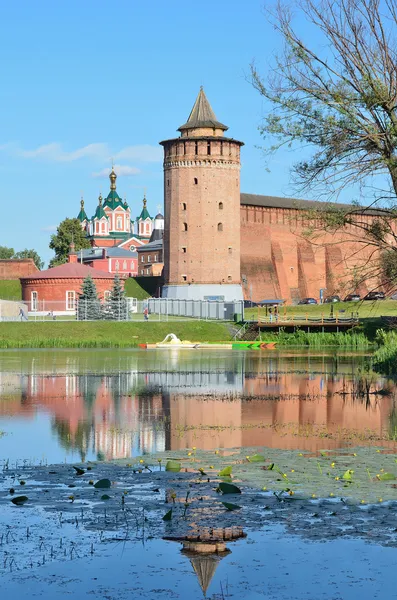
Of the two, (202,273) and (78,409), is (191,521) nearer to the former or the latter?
(78,409)

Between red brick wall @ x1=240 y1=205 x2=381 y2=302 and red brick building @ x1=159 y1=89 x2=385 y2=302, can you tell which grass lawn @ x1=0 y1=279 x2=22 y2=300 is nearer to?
red brick building @ x1=159 y1=89 x2=385 y2=302

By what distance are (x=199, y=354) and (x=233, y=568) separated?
26446mm

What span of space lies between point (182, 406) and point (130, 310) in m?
30.3

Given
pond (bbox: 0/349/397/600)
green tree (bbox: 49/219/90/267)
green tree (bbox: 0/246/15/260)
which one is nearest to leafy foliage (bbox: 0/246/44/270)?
green tree (bbox: 0/246/15/260)

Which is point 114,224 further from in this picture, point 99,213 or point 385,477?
point 385,477

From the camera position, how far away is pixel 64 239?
84.7 meters

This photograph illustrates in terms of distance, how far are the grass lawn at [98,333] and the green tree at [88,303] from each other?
315 centimetres

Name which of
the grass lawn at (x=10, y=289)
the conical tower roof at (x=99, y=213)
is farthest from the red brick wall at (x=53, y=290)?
the conical tower roof at (x=99, y=213)

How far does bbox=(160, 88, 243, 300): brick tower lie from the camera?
185 feet

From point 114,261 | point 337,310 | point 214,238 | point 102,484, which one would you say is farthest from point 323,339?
point 114,261

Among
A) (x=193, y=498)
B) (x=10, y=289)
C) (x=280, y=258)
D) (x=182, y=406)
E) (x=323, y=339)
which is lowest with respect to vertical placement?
(x=193, y=498)

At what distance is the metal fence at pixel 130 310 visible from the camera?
44219mm

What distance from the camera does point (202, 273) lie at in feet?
185

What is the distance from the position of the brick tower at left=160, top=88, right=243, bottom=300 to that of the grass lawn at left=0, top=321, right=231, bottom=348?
43.9ft
